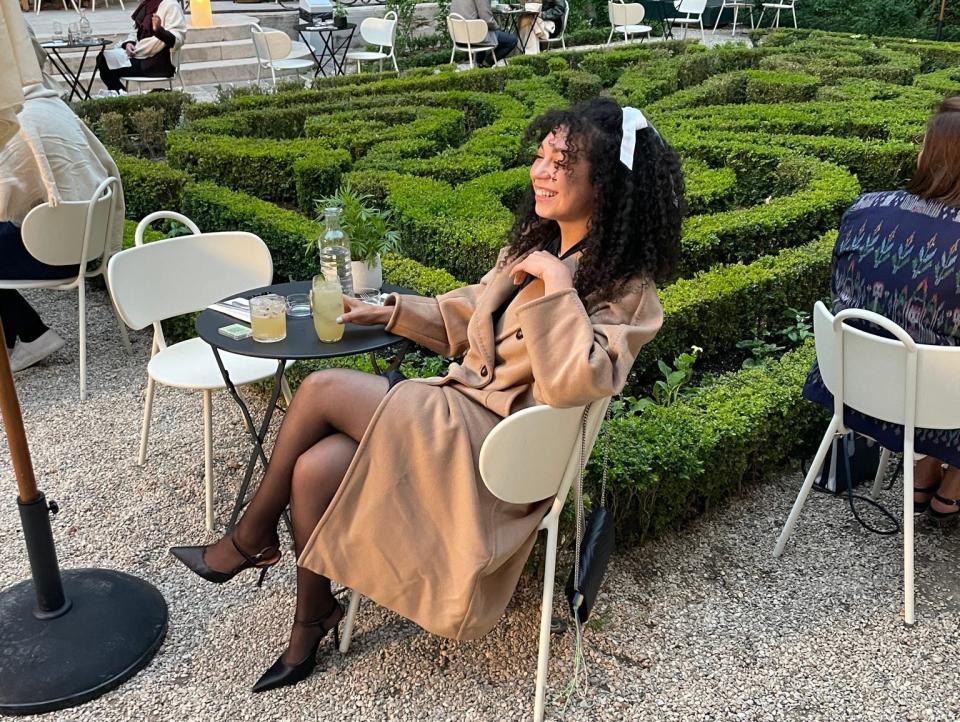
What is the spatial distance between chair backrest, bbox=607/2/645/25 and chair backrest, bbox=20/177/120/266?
12.8 meters

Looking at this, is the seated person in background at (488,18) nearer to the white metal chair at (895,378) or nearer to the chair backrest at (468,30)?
the chair backrest at (468,30)

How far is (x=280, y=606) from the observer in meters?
2.99

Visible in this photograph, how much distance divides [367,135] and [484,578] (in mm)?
5259

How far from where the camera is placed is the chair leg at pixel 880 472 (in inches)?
142

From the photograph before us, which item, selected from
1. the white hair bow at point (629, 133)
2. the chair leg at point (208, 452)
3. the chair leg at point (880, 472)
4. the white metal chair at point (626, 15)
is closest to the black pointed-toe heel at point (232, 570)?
the chair leg at point (208, 452)

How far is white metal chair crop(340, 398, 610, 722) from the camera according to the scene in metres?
2.25

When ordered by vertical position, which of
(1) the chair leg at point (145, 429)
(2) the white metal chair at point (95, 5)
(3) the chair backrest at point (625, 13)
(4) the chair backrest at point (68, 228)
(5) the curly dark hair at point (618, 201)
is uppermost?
(2) the white metal chair at point (95, 5)

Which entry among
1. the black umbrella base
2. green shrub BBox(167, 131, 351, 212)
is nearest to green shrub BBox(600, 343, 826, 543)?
the black umbrella base

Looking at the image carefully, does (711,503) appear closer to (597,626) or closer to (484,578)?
(597,626)

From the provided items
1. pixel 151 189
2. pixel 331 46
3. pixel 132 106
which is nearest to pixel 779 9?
pixel 331 46

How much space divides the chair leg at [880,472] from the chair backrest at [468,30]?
9.84 metres

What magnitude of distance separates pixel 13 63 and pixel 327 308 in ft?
3.61

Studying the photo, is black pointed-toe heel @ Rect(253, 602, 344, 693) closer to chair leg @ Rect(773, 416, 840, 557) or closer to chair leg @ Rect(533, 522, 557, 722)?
chair leg @ Rect(533, 522, 557, 722)

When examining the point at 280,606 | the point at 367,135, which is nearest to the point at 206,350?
the point at 280,606
